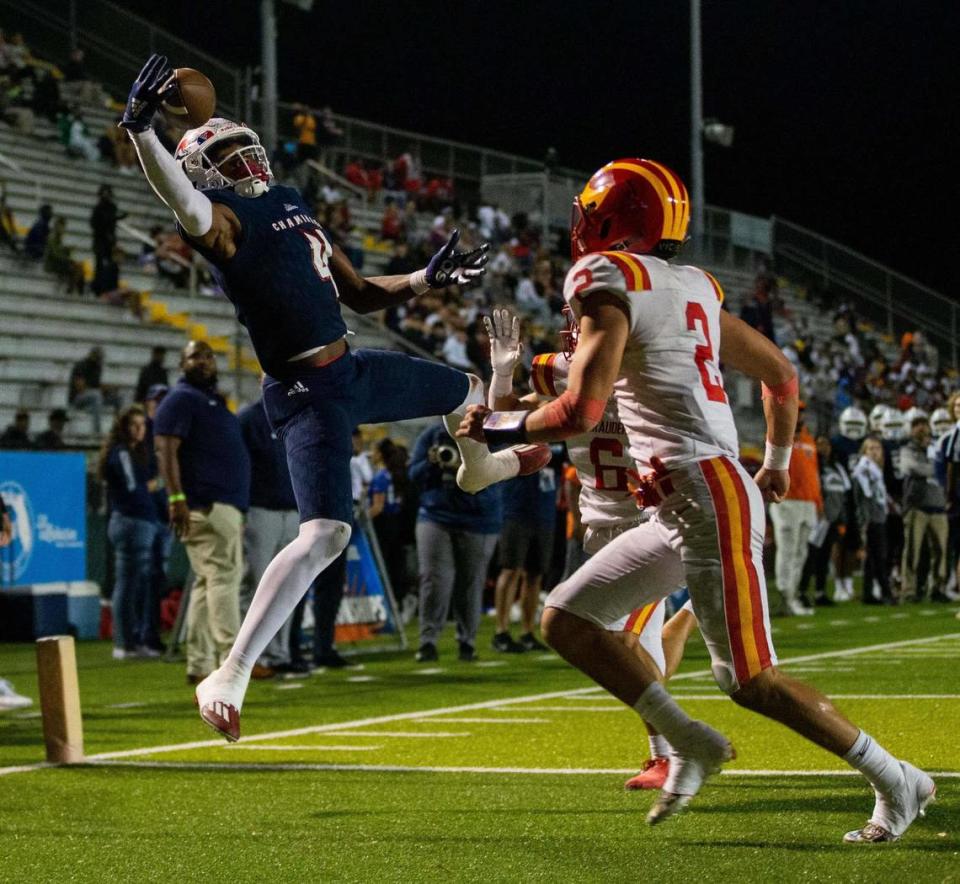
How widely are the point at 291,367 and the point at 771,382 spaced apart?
1686 millimetres

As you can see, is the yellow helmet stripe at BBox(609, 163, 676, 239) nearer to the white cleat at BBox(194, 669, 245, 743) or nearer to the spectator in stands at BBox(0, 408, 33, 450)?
the white cleat at BBox(194, 669, 245, 743)

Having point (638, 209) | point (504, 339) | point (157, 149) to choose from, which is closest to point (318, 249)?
point (504, 339)

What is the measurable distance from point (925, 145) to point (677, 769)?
42559 millimetres

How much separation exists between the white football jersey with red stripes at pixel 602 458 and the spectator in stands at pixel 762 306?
17184mm

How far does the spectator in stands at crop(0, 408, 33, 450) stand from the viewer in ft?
50.3

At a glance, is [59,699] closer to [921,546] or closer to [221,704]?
[221,704]

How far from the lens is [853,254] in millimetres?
36938

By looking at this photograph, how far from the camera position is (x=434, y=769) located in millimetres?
6828

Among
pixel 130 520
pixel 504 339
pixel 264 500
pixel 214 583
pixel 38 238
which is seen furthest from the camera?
pixel 38 238

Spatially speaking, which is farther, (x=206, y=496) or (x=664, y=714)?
(x=206, y=496)

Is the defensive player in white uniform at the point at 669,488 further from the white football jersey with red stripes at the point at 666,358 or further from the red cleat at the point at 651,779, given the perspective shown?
the red cleat at the point at 651,779

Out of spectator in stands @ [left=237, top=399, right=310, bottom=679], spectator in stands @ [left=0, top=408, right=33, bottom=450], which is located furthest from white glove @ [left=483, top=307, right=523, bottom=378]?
spectator in stands @ [left=0, top=408, right=33, bottom=450]

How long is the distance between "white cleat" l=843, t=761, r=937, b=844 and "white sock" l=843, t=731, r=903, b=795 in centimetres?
3

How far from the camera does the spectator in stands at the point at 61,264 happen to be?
64.9 feet
